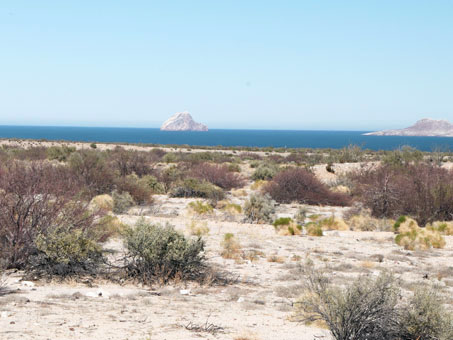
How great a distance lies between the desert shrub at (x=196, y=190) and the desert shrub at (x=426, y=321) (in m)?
16.4

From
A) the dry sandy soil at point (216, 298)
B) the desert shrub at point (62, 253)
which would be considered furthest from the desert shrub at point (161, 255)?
the desert shrub at point (62, 253)

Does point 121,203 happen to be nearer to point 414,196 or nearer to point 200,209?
point 200,209

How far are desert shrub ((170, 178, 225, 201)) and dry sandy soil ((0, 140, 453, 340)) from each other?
30.0ft

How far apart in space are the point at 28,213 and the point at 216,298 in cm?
385

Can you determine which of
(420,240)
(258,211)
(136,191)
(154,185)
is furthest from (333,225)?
(154,185)

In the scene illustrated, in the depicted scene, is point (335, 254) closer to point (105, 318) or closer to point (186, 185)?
point (105, 318)

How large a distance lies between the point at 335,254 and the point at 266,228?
4261mm

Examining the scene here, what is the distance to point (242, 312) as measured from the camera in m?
6.80

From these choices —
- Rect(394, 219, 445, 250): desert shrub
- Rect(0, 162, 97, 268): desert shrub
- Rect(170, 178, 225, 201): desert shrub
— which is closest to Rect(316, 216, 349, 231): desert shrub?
Rect(394, 219, 445, 250): desert shrub

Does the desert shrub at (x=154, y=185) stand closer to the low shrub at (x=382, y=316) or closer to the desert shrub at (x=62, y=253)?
the desert shrub at (x=62, y=253)

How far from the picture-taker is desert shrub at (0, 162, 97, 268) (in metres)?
8.24

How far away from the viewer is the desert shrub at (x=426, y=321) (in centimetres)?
544

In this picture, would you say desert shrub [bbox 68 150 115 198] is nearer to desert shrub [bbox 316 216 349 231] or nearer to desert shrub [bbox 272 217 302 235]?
desert shrub [bbox 272 217 302 235]

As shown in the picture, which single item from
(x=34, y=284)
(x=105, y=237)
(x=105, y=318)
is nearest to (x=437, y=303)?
(x=105, y=318)
